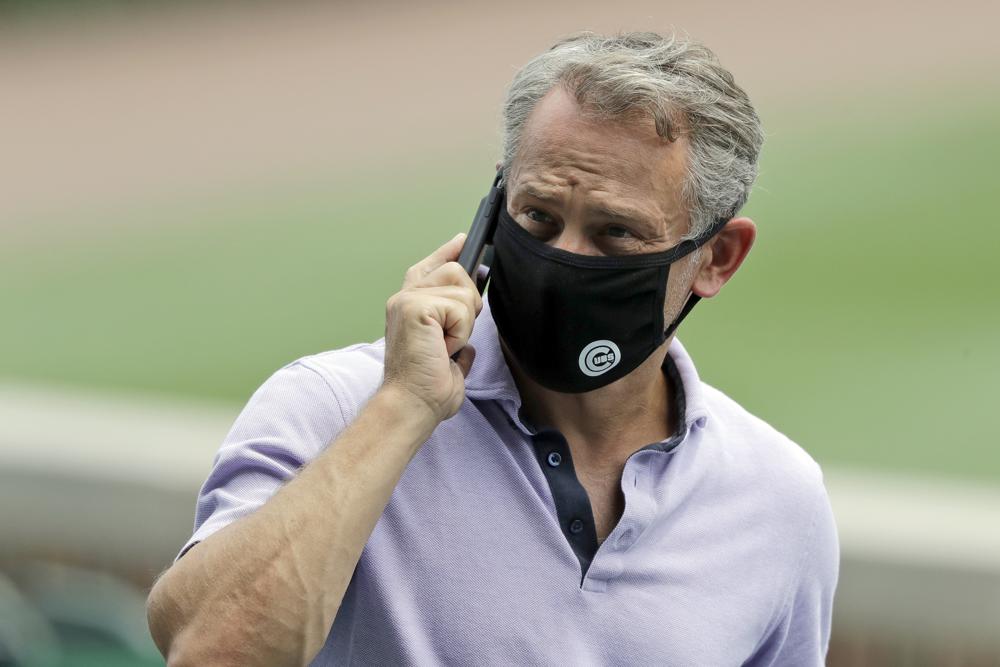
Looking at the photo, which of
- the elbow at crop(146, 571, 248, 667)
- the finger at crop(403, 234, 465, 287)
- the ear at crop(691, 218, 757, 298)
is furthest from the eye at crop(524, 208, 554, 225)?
the elbow at crop(146, 571, 248, 667)

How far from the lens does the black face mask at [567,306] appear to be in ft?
7.34

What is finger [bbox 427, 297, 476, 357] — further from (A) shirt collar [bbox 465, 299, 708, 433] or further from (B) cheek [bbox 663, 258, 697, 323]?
(B) cheek [bbox 663, 258, 697, 323]

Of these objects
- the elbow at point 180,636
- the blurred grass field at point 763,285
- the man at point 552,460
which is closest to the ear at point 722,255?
the man at point 552,460

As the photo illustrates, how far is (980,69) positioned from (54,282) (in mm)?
7753

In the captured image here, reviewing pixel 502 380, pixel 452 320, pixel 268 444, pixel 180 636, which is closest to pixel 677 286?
pixel 502 380

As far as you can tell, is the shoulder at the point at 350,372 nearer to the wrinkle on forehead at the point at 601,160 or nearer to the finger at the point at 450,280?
the finger at the point at 450,280

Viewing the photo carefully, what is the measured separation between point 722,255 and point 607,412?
39 cm

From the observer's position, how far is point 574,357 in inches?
88.8

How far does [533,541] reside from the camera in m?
2.15

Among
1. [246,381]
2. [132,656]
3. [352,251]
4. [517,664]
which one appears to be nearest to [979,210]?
[352,251]

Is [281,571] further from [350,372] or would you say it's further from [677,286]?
[677,286]

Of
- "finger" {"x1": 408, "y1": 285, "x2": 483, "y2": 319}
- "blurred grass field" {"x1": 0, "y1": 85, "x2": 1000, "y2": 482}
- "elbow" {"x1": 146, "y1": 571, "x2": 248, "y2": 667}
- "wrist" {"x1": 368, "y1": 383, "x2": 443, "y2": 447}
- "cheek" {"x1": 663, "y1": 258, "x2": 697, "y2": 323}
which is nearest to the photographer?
"elbow" {"x1": 146, "y1": 571, "x2": 248, "y2": 667}

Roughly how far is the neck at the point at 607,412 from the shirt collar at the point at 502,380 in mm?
40

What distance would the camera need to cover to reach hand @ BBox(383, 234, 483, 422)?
204cm
